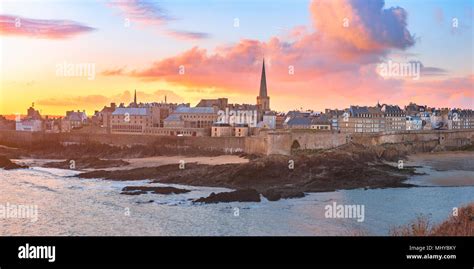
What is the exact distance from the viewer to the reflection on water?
14672mm

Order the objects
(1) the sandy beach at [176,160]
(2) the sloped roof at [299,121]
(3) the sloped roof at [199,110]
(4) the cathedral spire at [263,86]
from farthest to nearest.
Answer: (4) the cathedral spire at [263,86], (3) the sloped roof at [199,110], (2) the sloped roof at [299,121], (1) the sandy beach at [176,160]

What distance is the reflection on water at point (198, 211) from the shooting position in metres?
14.7

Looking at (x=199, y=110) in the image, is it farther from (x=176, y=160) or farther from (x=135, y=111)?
(x=176, y=160)

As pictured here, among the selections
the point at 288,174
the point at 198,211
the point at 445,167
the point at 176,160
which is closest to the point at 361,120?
the point at 445,167

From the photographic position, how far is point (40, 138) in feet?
146

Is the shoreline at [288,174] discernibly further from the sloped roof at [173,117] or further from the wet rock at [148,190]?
the sloped roof at [173,117]

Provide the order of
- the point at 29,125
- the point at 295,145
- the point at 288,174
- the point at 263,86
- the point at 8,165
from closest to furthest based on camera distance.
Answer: the point at 288,174, the point at 8,165, the point at 295,145, the point at 29,125, the point at 263,86

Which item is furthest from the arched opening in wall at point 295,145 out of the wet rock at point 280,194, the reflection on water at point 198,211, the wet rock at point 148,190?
the wet rock at point 148,190

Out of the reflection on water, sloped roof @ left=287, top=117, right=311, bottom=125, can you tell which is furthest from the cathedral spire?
the reflection on water

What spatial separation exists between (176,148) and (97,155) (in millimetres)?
5002

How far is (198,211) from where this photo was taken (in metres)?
16.9

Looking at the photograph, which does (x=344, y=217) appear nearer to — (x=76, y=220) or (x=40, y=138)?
(x=76, y=220)
